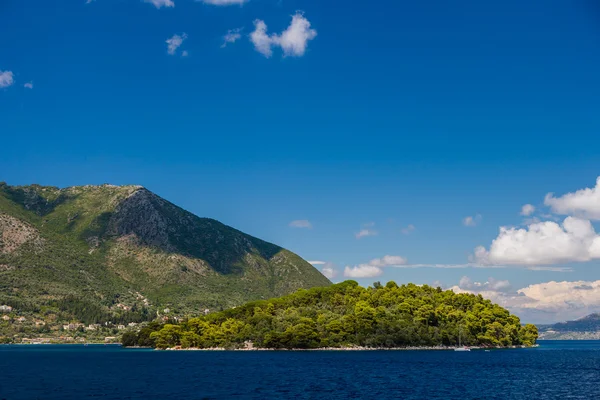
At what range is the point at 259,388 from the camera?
84.7 m

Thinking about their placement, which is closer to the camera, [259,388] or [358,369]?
[259,388]

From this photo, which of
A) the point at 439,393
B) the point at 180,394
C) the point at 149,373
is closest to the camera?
the point at 180,394

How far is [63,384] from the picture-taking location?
295 feet

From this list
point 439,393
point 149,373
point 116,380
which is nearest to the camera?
point 439,393

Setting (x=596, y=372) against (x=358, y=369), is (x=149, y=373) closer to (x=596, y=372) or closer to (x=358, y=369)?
(x=358, y=369)

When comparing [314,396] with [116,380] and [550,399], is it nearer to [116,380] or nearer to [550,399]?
[550,399]

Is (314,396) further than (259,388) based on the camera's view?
No

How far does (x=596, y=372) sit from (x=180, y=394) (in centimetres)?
10220

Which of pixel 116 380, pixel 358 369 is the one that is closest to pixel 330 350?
pixel 358 369

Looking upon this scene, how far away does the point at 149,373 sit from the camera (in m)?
112

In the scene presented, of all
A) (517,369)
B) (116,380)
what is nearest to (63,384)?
(116,380)

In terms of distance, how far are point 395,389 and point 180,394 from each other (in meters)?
34.5

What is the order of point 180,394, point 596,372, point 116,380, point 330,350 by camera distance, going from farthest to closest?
point 330,350
point 596,372
point 116,380
point 180,394

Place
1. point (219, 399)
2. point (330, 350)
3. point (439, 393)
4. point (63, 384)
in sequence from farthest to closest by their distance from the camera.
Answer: point (330, 350) < point (63, 384) < point (439, 393) < point (219, 399)
